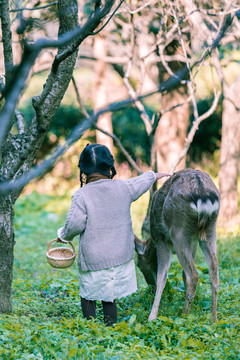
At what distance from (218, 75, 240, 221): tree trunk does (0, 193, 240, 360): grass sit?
232cm

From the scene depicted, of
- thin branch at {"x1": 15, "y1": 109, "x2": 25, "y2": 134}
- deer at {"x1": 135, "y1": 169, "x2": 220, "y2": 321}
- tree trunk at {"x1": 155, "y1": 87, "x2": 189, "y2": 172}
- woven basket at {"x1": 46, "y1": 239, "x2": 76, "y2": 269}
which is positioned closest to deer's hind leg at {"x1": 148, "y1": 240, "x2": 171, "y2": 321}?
deer at {"x1": 135, "y1": 169, "x2": 220, "y2": 321}

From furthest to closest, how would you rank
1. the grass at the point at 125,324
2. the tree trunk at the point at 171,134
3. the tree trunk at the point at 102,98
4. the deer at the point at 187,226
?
1. the tree trunk at the point at 102,98
2. the tree trunk at the point at 171,134
3. the deer at the point at 187,226
4. the grass at the point at 125,324

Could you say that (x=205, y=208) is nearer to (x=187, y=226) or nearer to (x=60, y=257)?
(x=187, y=226)

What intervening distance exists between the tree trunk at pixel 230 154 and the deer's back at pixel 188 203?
468 centimetres

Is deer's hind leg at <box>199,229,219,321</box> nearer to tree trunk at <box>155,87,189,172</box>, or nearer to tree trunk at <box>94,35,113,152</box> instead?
tree trunk at <box>155,87,189,172</box>

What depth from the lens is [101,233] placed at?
3844 millimetres

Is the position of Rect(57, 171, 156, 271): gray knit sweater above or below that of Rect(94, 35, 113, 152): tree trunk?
below

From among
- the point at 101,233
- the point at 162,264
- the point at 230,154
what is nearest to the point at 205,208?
the point at 162,264

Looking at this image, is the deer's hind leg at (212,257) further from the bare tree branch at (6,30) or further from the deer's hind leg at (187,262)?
the bare tree branch at (6,30)

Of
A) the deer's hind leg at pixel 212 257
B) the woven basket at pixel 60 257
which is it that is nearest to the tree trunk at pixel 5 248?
the woven basket at pixel 60 257

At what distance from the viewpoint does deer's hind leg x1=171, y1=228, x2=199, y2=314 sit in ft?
13.8

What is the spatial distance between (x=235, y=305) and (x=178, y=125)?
609 cm

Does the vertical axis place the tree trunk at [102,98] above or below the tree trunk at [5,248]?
above

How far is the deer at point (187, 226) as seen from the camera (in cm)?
414
